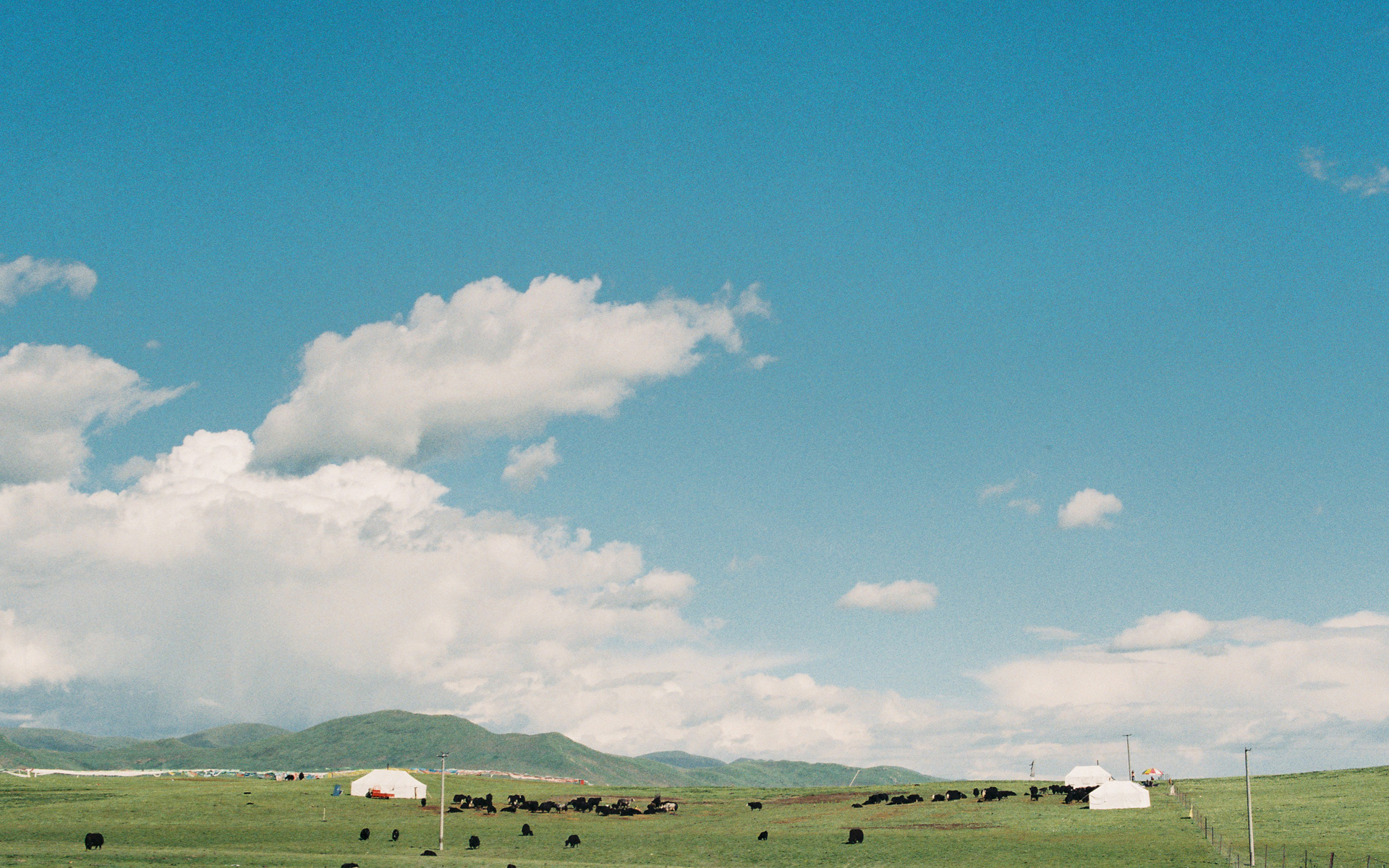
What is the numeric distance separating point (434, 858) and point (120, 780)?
122 meters

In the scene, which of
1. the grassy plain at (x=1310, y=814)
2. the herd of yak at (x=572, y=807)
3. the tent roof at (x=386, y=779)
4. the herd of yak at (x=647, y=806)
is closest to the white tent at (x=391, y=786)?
the tent roof at (x=386, y=779)

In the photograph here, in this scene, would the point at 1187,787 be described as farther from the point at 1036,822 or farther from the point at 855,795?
the point at 1036,822

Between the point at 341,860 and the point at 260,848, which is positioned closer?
the point at 341,860

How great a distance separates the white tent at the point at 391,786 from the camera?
153 meters

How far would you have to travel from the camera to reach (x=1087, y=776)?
16412 centimetres

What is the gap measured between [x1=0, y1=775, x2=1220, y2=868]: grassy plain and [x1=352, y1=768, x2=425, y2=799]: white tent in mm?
5731

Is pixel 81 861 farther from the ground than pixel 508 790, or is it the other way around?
pixel 81 861

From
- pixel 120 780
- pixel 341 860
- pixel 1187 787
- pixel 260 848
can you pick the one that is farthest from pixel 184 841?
pixel 1187 787

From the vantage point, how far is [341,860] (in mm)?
82688

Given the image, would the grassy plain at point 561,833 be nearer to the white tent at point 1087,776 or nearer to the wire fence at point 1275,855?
the wire fence at point 1275,855

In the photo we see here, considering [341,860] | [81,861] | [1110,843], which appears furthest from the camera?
[1110,843]

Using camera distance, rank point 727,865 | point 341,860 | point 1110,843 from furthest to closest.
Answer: point 1110,843 → point 727,865 → point 341,860

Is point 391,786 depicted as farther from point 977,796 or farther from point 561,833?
point 977,796

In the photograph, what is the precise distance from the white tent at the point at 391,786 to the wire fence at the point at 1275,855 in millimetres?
102168
